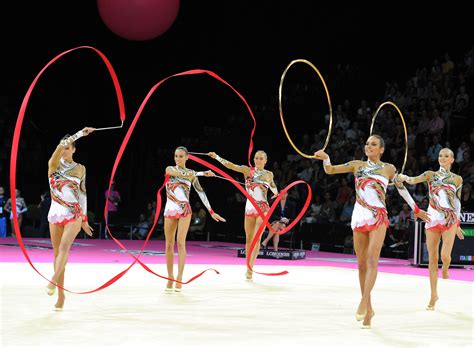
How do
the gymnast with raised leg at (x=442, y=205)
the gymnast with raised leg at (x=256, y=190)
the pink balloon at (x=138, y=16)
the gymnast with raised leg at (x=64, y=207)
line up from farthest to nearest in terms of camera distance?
the pink balloon at (x=138, y=16) < the gymnast with raised leg at (x=256, y=190) < the gymnast with raised leg at (x=442, y=205) < the gymnast with raised leg at (x=64, y=207)

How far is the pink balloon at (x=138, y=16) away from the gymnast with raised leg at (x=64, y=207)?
360 inches

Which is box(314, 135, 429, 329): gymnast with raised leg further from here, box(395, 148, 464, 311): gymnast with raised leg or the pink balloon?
the pink balloon

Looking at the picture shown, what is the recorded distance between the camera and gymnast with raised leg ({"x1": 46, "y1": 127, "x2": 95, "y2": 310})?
23.0 feet

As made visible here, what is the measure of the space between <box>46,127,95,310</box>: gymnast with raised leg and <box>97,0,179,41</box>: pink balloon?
9.14m

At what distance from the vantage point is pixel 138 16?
16.0m

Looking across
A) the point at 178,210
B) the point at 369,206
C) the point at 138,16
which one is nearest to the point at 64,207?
the point at 178,210

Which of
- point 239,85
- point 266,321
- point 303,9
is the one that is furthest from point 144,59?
point 266,321

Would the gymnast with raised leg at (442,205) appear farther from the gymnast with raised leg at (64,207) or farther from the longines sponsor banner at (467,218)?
the longines sponsor banner at (467,218)

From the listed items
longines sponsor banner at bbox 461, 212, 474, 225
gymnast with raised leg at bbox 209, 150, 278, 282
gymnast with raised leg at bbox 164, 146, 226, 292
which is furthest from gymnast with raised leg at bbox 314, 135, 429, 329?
longines sponsor banner at bbox 461, 212, 474, 225

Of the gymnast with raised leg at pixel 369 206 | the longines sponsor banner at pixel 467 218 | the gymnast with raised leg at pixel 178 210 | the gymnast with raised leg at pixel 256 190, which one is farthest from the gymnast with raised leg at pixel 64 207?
the longines sponsor banner at pixel 467 218

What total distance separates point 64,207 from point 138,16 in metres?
9.59

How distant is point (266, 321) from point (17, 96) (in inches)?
640

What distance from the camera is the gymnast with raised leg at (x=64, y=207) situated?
277 inches

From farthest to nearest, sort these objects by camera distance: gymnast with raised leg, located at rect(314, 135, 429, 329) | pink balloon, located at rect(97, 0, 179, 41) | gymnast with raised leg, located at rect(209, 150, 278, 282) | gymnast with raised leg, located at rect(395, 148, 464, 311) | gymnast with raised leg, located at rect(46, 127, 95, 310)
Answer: pink balloon, located at rect(97, 0, 179, 41) < gymnast with raised leg, located at rect(209, 150, 278, 282) < gymnast with raised leg, located at rect(395, 148, 464, 311) < gymnast with raised leg, located at rect(46, 127, 95, 310) < gymnast with raised leg, located at rect(314, 135, 429, 329)
